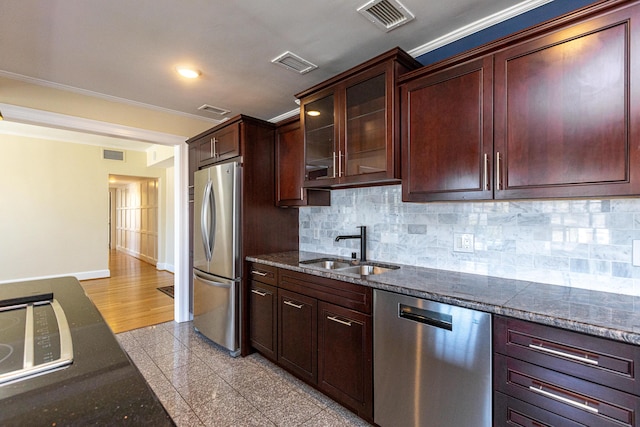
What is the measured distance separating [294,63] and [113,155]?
5.50 m

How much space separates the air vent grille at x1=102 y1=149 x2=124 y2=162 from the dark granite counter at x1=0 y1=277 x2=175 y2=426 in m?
6.52

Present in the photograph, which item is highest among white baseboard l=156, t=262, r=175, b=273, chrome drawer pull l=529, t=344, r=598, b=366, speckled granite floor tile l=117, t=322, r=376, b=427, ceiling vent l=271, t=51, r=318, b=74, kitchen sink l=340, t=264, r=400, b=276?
ceiling vent l=271, t=51, r=318, b=74

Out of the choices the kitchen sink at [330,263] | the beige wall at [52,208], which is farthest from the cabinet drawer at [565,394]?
the beige wall at [52,208]

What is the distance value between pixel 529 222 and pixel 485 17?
1.29 metres

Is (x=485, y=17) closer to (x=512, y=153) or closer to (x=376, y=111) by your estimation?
(x=376, y=111)

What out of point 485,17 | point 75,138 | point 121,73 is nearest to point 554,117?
point 485,17

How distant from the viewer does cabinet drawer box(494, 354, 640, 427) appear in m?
1.08

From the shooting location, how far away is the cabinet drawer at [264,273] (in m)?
2.56

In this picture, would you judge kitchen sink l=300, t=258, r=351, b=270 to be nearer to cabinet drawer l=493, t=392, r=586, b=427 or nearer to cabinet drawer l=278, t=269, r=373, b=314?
cabinet drawer l=278, t=269, r=373, b=314

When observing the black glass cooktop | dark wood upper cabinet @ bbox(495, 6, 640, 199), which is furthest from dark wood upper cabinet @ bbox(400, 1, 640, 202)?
the black glass cooktop

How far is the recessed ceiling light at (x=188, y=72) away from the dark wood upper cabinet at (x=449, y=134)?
5.79 ft

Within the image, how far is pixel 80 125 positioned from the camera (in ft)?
10.1

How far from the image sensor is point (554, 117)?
1447mm

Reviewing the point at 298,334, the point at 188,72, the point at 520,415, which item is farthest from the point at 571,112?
the point at 188,72
